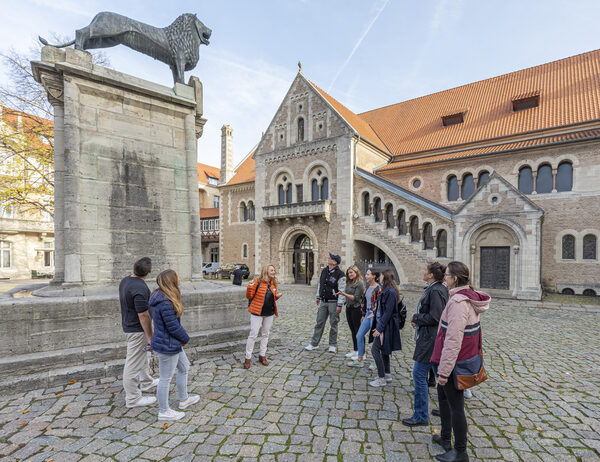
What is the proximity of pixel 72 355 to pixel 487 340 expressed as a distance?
8.23 m

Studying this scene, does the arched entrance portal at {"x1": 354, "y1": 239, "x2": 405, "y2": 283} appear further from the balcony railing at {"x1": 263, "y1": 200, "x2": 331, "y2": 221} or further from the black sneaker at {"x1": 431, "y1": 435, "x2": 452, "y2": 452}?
the black sneaker at {"x1": 431, "y1": 435, "x2": 452, "y2": 452}

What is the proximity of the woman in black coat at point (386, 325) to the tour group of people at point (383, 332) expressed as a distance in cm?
1

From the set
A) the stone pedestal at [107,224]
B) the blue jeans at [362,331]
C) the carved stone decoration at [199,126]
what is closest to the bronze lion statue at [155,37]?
the stone pedestal at [107,224]

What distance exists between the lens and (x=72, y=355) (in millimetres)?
4391

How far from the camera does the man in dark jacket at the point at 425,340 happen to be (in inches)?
134

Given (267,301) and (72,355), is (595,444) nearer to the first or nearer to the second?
(267,301)

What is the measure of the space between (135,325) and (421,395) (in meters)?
3.49

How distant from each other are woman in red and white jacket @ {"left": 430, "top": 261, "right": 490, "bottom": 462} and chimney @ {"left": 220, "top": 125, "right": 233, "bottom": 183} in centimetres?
3193

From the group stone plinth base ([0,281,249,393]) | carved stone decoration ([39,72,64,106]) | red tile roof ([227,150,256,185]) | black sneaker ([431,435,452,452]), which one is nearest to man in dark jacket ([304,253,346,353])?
stone plinth base ([0,281,249,393])

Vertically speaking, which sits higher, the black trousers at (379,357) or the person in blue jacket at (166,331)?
the person in blue jacket at (166,331)

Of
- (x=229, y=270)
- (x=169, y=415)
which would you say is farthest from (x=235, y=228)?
(x=169, y=415)

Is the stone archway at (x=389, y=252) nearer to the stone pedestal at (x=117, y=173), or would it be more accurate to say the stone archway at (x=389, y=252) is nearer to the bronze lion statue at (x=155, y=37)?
the stone pedestal at (x=117, y=173)

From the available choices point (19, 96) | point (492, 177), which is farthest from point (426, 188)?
point (19, 96)

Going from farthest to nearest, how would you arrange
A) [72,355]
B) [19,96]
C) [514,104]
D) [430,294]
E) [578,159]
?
[514,104]
[578,159]
[19,96]
[72,355]
[430,294]
